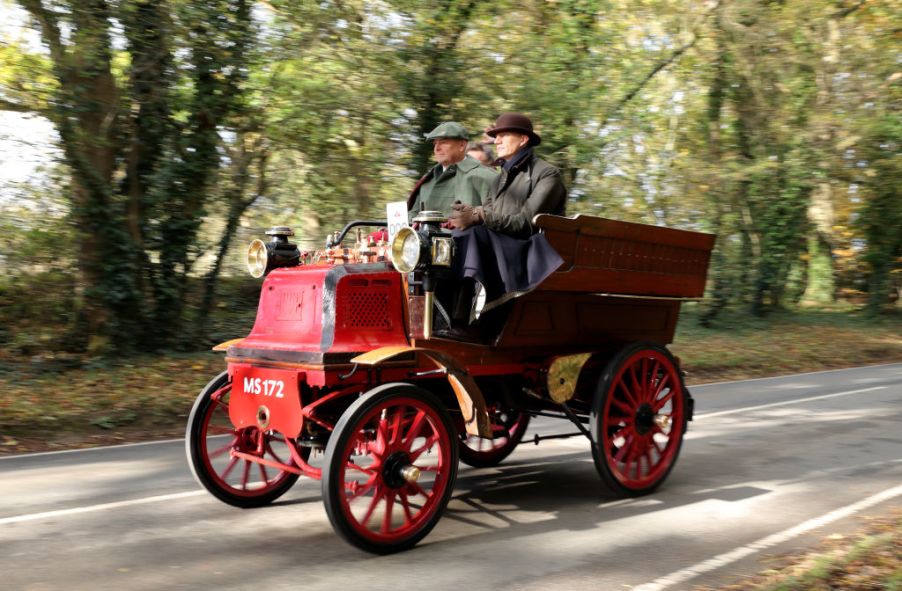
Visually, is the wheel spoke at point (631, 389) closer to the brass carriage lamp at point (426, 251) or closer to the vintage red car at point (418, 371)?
the vintage red car at point (418, 371)

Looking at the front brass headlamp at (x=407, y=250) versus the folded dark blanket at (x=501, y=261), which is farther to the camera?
the folded dark blanket at (x=501, y=261)

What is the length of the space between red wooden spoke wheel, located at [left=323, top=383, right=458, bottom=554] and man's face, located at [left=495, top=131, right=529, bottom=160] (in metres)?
1.96

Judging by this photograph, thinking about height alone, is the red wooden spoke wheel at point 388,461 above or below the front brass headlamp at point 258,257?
below

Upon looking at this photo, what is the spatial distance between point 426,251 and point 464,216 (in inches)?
22.9

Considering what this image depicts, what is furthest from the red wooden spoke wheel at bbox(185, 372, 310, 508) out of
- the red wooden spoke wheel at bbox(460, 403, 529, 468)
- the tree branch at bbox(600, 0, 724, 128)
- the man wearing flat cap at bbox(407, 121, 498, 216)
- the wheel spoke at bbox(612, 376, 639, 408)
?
the tree branch at bbox(600, 0, 724, 128)

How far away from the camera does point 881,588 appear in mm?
4066

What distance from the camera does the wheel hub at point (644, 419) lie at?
6.26 meters

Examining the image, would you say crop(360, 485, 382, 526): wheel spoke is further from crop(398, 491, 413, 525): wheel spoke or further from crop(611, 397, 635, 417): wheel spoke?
crop(611, 397, 635, 417): wheel spoke

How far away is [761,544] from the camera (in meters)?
5.05

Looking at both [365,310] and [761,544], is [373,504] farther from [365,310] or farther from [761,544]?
[761,544]

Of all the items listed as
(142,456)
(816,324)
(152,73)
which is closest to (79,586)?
(142,456)

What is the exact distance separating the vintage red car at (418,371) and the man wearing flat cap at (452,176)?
Result: 0.82 metres

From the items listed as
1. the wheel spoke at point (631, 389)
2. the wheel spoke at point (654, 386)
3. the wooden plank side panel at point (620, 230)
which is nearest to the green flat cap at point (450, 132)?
the wooden plank side panel at point (620, 230)

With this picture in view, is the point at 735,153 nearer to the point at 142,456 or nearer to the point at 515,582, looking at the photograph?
the point at 142,456
